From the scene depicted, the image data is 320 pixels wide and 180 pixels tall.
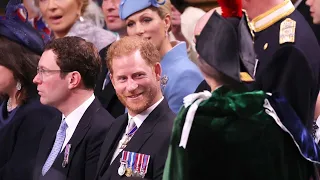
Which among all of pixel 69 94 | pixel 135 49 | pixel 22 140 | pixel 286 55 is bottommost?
pixel 22 140

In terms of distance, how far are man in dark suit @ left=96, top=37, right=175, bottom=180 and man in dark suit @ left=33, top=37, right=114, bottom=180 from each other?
23cm

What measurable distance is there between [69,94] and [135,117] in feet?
1.55

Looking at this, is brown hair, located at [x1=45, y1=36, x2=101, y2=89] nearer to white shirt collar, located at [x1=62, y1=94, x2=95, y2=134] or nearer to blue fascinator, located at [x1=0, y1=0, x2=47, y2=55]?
white shirt collar, located at [x1=62, y1=94, x2=95, y2=134]

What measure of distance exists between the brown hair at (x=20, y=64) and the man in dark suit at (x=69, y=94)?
333 millimetres

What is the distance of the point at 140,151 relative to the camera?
126 inches

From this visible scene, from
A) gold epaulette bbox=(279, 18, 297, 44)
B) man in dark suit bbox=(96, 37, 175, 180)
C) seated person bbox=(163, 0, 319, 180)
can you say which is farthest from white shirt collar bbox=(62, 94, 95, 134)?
seated person bbox=(163, 0, 319, 180)

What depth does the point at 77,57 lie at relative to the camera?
3.68 meters

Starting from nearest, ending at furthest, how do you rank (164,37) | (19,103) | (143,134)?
(143,134), (19,103), (164,37)

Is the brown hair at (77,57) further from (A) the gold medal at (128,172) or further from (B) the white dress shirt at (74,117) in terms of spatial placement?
(A) the gold medal at (128,172)

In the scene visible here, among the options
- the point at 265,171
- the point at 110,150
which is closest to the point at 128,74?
the point at 110,150

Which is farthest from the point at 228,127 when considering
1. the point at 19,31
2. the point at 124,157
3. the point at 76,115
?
the point at 19,31

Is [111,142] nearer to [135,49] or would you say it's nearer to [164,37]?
[135,49]

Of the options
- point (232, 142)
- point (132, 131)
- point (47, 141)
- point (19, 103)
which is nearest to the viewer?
point (232, 142)

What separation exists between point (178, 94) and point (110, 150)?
0.73 meters
